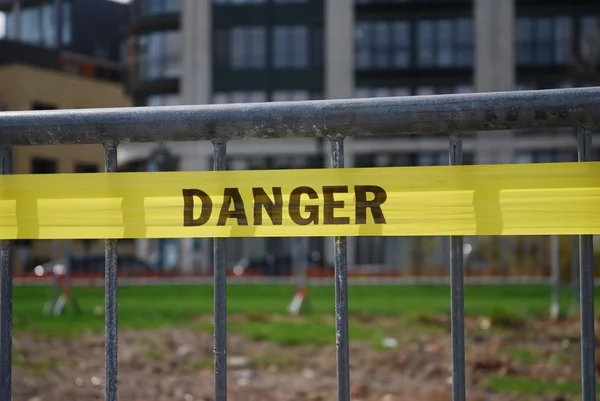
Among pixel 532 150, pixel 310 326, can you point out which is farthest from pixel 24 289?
pixel 532 150

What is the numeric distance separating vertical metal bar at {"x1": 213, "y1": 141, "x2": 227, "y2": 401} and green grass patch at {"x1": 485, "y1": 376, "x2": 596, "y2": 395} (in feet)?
16.1

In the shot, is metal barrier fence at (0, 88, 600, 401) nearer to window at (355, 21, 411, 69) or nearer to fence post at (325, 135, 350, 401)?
fence post at (325, 135, 350, 401)

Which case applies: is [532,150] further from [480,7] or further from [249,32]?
[249,32]

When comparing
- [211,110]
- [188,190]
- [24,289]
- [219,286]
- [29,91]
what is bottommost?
[24,289]

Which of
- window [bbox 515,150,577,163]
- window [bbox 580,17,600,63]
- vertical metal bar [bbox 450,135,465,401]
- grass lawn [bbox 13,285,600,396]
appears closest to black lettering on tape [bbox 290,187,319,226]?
vertical metal bar [bbox 450,135,465,401]

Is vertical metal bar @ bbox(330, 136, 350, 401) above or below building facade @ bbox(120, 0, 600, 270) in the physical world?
below

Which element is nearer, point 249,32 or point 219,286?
point 219,286

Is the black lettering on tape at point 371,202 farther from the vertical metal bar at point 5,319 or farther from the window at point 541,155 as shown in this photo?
the window at point 541,155

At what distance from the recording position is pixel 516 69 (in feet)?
153

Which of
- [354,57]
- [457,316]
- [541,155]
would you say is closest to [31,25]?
[354,57]

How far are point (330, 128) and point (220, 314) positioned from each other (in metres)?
0.62

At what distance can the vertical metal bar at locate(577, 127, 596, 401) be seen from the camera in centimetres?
256

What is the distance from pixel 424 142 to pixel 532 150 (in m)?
5.26

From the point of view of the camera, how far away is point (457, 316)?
2.60m
